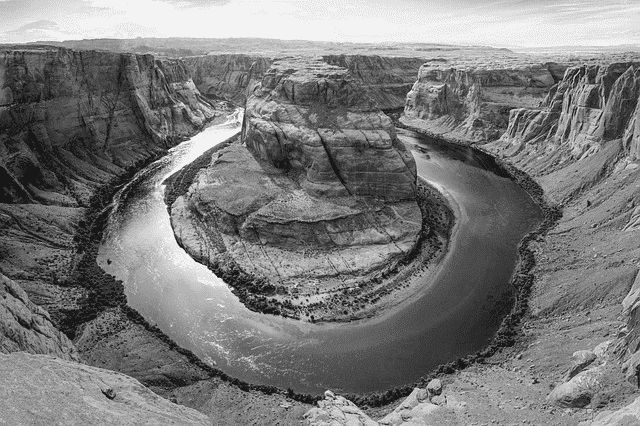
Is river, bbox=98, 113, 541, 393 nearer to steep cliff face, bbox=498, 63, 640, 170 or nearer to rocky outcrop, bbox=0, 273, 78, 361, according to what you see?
steep cliff face, bbox=498, 63, 640, 170

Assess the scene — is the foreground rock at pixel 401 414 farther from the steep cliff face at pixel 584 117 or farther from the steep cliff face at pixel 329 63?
the steep cliff face at pixel 329 63

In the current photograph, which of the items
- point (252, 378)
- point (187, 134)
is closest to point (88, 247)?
point (252, 378)

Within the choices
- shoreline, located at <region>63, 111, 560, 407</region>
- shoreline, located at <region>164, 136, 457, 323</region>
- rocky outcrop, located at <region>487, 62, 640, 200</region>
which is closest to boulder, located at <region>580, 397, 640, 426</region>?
shoreline, located at <region>63, 111, 560, 407</region>

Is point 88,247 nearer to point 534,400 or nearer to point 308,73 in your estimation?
point 308,73

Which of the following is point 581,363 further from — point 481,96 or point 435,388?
point 481,96

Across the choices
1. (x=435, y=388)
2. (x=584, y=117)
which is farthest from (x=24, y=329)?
(x=584, y=117)

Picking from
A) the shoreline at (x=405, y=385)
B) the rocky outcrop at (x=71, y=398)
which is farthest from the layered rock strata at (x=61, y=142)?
the rocky outcrop at (x=71, y=398)
